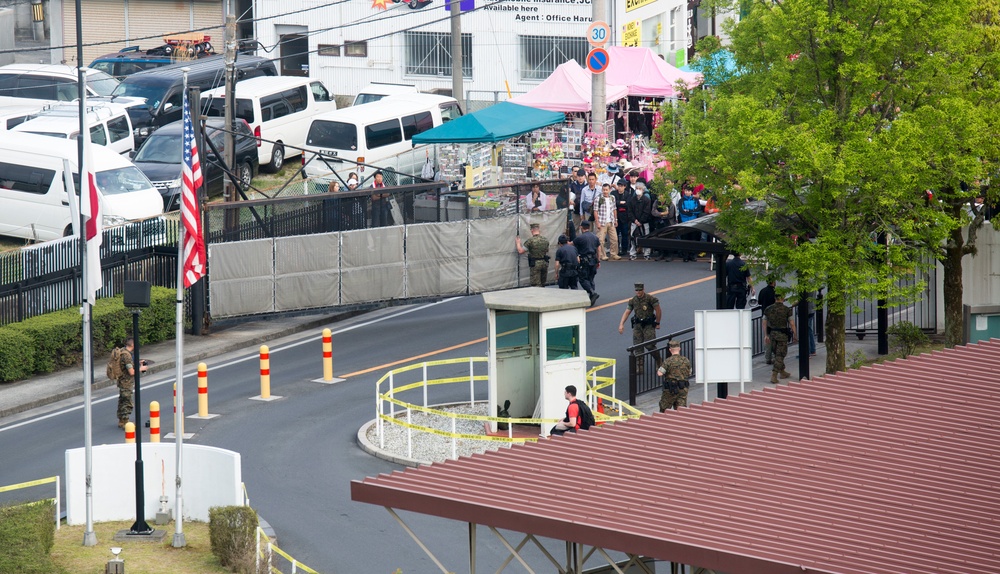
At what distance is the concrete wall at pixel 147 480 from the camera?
18.5 m

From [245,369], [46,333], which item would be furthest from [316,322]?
[46,333]

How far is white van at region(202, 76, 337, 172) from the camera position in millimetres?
39531

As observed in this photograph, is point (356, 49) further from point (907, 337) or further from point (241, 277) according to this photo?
point (907, 337)

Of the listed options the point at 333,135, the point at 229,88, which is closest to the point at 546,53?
the point at 333,135

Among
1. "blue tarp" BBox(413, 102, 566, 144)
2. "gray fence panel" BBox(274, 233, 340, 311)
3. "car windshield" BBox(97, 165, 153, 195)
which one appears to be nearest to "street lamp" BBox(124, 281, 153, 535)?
"gray fence panel" BBox(274, 233, 340, 311)

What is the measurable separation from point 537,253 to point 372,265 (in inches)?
127

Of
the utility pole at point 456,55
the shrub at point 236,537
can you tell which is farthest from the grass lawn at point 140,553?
the utility pole at point 456,55

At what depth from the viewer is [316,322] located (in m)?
29.0

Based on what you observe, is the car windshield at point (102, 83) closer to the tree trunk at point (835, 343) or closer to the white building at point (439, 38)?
the white building at point (439, 38)

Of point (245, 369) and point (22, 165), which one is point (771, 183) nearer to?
point (245, 369)

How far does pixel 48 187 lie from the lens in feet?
105

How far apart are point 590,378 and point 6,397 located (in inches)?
373

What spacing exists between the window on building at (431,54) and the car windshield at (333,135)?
1092 cm

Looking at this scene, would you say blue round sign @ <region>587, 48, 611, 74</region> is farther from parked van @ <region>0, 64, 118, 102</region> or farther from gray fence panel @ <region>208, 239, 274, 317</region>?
parked van @ <region>0, 64, 118, 102</region>
